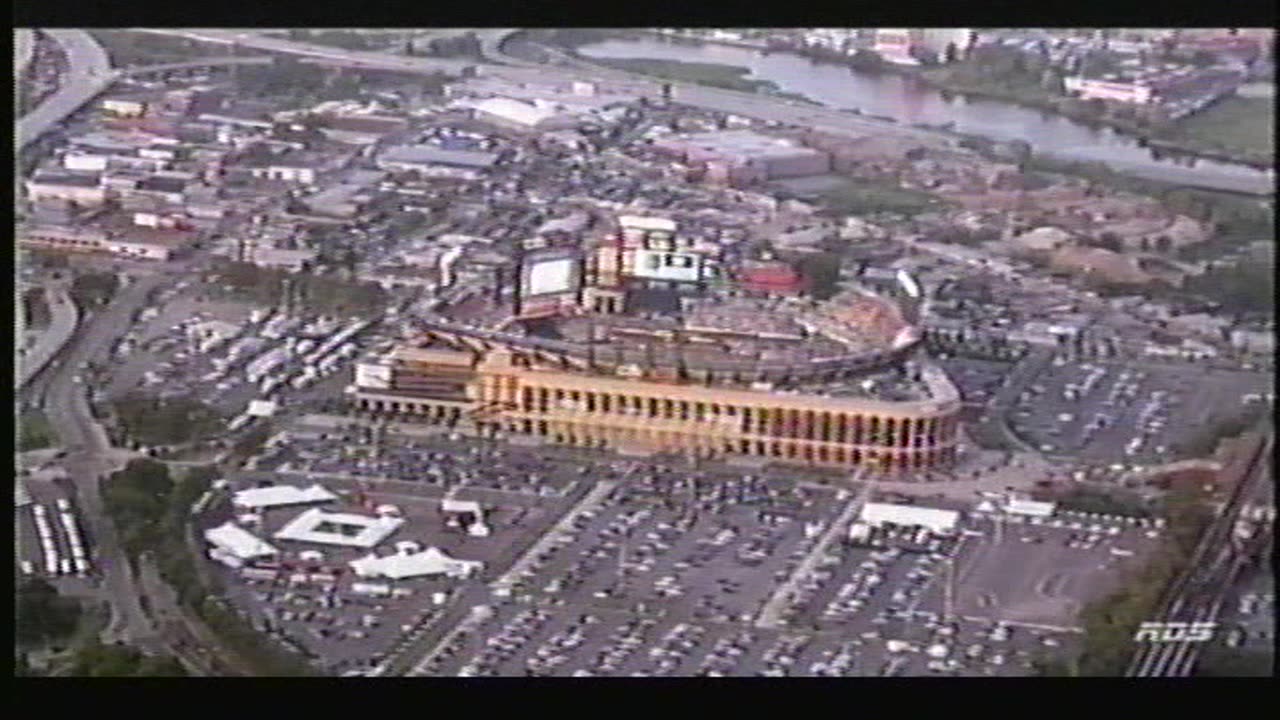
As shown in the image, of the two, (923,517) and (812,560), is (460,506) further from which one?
(923,517)

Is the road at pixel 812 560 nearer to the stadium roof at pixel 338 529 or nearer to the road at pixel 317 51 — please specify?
the stadium roof at pixel 338 529

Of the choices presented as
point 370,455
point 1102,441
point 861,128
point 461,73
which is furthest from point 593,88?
point 1102,441

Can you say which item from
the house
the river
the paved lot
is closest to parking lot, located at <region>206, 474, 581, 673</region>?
the paved lot

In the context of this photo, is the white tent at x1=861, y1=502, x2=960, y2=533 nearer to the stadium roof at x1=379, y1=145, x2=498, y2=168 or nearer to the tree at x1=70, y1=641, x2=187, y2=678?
the stadium roof at x1=379, y1=145, x2=498, y2=168

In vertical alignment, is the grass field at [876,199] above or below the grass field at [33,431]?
above

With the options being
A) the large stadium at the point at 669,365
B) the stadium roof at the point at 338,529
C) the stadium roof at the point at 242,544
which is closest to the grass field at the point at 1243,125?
the large stadium at the point at 669,365
